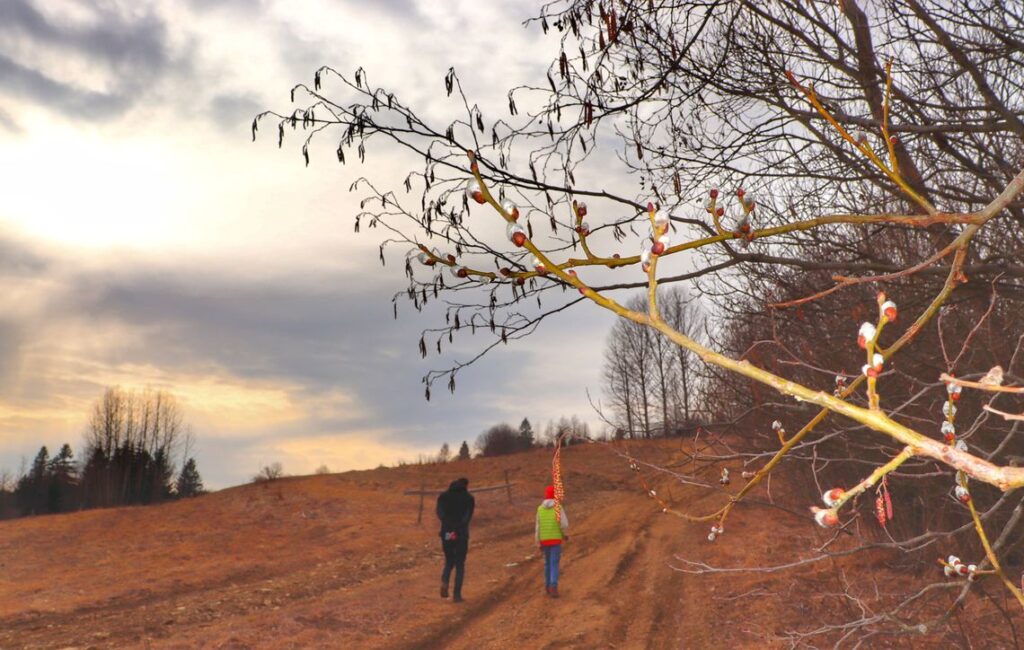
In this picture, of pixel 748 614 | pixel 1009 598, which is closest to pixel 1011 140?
pixel 1009 598

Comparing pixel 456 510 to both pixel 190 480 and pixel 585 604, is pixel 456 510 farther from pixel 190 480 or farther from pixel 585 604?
pixel 190 480

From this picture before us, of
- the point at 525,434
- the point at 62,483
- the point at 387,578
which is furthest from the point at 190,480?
the point at 387,578

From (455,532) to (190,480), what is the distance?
5005 cm

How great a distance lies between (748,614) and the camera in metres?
11.3

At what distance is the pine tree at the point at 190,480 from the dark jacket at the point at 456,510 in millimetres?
46897

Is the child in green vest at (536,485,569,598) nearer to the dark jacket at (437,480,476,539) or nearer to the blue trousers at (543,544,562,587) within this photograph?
the blue trousers at (543,544,562,587)

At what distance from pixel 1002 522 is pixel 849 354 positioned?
3025 mm

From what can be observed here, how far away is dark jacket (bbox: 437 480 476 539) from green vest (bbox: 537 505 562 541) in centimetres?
135

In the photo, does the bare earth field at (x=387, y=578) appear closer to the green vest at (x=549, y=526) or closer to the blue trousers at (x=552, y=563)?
the blue trousers at (x=552, y=563)

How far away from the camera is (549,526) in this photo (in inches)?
499

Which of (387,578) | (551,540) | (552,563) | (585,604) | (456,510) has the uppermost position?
(456,510)

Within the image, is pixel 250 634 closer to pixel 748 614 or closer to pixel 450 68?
pixel 748 614

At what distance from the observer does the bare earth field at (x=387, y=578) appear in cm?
1093

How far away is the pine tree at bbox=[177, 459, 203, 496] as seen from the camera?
55281 millimetres
